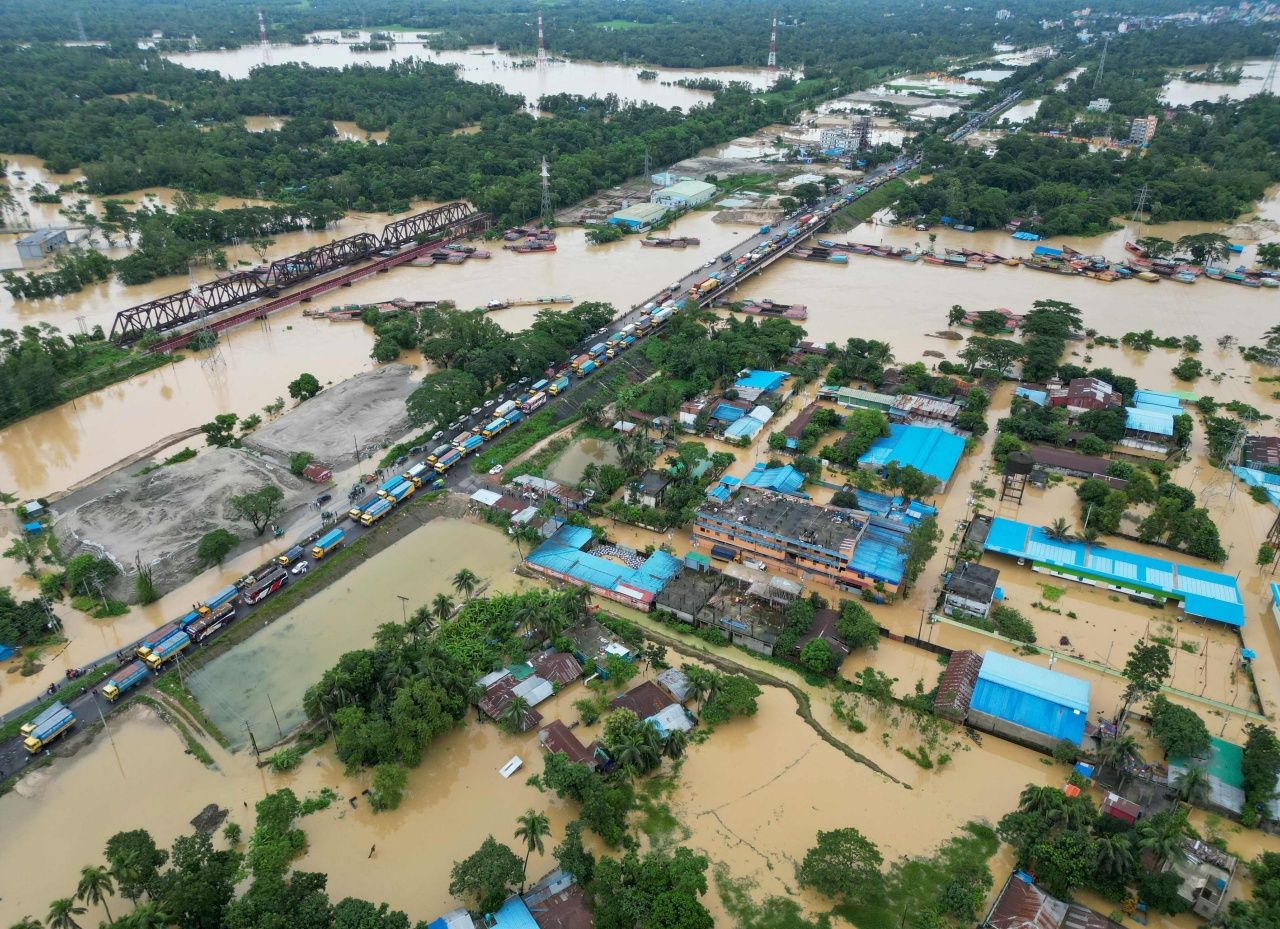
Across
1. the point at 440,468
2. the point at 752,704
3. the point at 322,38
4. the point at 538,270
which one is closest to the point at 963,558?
the point at 752,704

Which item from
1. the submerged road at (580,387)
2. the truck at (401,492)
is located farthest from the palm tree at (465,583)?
the truck at (401,492)

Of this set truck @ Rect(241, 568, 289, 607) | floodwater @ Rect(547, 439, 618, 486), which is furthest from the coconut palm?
floodwater @ Rect(547, 439, 618, 486)

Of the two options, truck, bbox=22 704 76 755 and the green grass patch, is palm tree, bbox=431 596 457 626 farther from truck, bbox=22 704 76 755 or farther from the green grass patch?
truck, bbox=22 704 76 755

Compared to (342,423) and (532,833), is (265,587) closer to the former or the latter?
(342,423)

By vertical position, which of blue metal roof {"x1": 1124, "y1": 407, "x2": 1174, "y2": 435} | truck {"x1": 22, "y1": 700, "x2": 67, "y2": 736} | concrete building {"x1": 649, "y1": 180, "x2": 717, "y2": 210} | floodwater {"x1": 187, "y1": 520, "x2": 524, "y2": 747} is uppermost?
concrete building {"x1": 649, "y1": 180, "x2": 717, "y2": 210}

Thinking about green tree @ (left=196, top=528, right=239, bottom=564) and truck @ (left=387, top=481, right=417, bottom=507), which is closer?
green tree @ (left=196, top=528, right=239, bottom=564)

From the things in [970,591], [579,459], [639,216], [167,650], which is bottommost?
[167,650]

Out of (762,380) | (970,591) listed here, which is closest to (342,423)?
(762,380)
